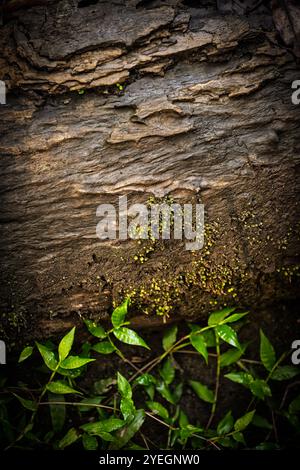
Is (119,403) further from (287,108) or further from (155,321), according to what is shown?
(287,108)

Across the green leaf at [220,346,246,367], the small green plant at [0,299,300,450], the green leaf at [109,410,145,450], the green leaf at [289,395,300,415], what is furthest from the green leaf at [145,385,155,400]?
the green leaf at [289,395,300,415]

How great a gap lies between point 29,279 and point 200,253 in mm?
1008

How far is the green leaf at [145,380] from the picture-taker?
217 centimetres

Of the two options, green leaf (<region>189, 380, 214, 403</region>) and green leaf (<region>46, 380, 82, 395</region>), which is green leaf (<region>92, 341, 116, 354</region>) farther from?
green leaf (<region>189, 380, 214, 403</region>)

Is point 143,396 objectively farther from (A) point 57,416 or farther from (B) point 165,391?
(A) point 57,416

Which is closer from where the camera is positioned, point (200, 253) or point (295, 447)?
point (200, 253)

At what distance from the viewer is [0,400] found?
6.72ft

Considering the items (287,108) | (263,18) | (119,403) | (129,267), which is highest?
(263,18)

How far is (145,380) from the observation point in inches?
85.5

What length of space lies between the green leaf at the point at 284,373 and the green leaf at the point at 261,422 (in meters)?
0.28

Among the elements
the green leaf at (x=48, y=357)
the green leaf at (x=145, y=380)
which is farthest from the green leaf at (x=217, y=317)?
the green leaf at (x=48, y=357)

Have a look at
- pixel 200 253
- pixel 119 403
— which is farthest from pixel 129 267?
pixel 119 403

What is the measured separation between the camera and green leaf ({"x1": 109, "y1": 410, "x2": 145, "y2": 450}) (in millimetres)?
1977

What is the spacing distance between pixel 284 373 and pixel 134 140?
1.71 m
